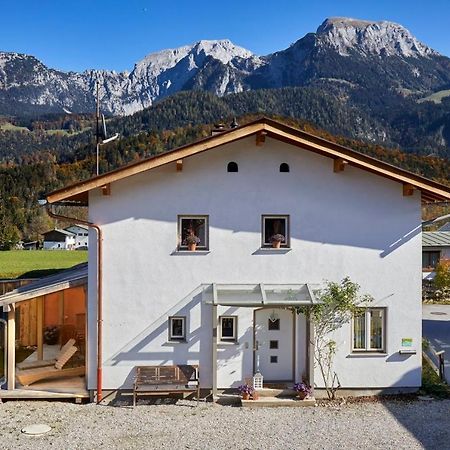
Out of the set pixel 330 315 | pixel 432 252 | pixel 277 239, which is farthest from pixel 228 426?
pixel 432 252

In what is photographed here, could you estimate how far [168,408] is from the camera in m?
12.8

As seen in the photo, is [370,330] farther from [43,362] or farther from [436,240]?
[436,240]

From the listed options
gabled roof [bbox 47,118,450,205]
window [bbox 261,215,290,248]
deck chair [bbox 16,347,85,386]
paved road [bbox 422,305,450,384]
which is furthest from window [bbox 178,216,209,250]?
paved road [bbox 422,305,450,384]

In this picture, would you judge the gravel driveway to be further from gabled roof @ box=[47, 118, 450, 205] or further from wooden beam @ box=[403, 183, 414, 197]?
wooden beam @ box=[403, 183, 414, 197]

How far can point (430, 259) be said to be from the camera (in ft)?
132

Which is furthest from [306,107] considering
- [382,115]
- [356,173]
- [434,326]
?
[356,173]

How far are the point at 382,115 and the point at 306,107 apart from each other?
5316cm

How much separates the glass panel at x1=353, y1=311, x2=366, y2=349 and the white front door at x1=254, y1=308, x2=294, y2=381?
1691mm

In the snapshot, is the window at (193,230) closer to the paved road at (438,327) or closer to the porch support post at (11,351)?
the porch support post at (11,351)

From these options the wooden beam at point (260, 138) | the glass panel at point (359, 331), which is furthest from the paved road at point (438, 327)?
the wooden beam at point (260, 138)

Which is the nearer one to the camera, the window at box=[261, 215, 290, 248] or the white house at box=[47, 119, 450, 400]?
the white house at box=[47, 119, 450, 400]

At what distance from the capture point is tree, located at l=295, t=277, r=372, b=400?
13.5 m

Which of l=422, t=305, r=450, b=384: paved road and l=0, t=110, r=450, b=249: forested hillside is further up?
l=0, t=110, r=450, b=249: forested hillside

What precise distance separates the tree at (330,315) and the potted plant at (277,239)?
1.65 m
